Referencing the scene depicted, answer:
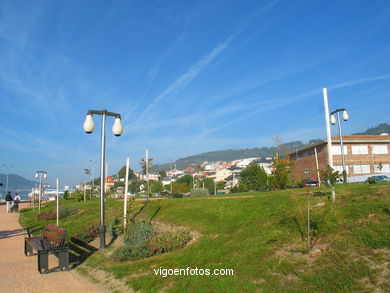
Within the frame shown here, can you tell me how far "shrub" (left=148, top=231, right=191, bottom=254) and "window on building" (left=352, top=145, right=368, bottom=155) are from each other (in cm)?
4435

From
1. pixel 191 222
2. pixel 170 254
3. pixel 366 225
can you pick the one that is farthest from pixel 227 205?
pixel 366 225

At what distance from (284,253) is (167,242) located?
403cm

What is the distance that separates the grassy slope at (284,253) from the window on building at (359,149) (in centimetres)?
4155

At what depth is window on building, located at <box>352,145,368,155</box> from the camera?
47.2 m

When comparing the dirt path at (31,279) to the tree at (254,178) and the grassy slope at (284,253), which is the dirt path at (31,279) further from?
the tree at (254,178)

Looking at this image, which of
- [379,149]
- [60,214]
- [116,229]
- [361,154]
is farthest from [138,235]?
[379,149]

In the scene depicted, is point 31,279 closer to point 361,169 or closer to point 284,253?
point 284,253

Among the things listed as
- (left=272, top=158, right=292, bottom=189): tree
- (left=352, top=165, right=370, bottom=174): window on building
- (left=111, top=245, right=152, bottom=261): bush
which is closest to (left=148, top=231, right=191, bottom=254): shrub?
(left=111, top=245, right=152, bottom=261): bush

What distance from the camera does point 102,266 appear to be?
9.13 m

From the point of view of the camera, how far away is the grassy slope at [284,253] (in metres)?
5.51

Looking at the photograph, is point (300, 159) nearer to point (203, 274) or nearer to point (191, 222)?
point (191, 222)

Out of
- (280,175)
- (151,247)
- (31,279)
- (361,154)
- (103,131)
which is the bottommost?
(31,279)

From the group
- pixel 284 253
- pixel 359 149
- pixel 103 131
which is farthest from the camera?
pixel 359 149

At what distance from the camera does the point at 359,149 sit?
47.5 m
